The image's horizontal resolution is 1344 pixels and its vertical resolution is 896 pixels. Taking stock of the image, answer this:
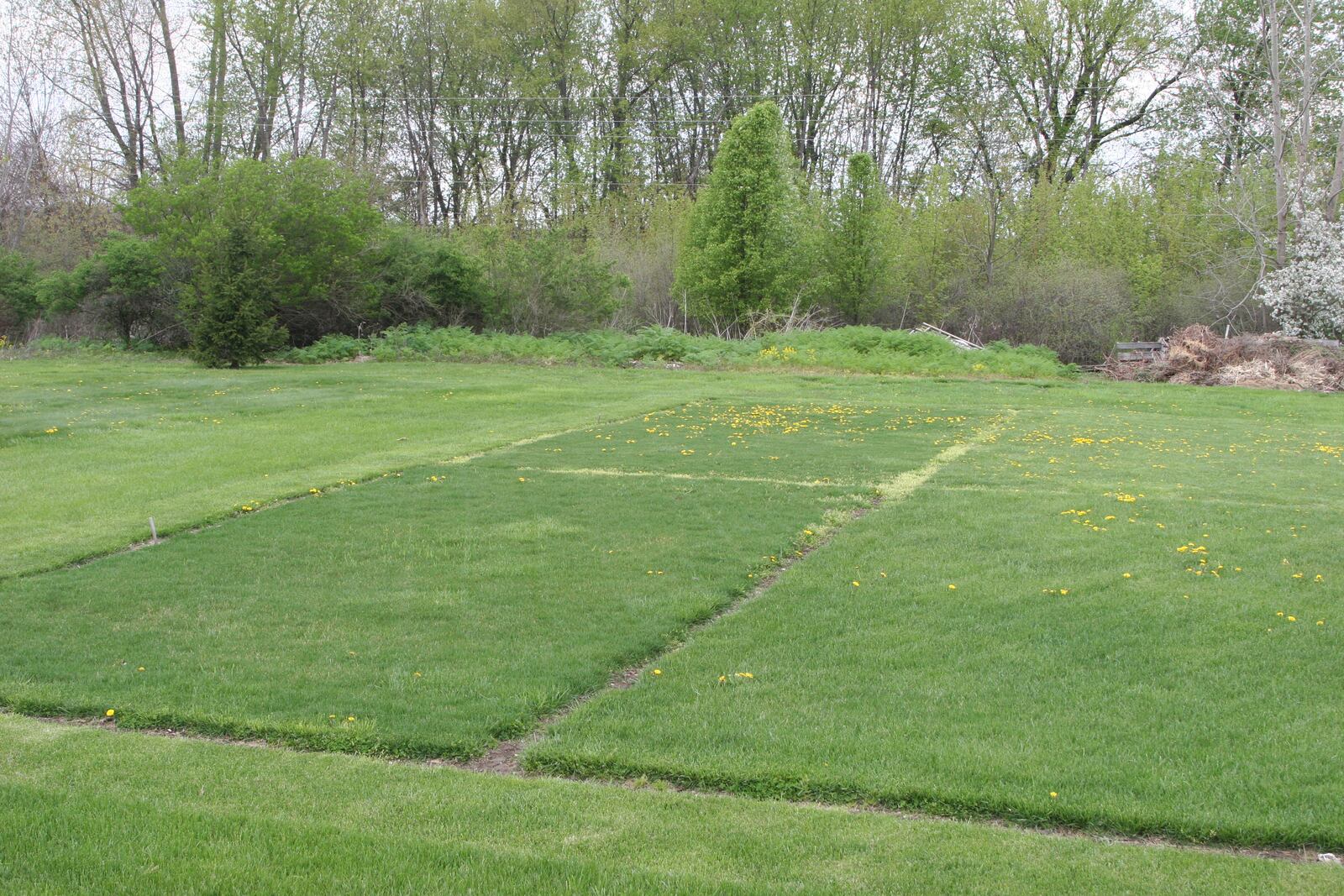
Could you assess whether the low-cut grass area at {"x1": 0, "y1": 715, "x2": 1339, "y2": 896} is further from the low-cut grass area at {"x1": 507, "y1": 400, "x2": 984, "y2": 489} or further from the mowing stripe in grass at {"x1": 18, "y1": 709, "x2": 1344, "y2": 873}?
the low-cut grass area at {"x1": 507, "y1": 400, "x2": 984, "y2": 489}

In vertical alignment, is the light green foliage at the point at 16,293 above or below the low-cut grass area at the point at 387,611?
above

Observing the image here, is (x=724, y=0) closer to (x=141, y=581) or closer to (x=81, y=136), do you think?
(x=81, y=136)

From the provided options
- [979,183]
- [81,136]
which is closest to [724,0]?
[979,183]

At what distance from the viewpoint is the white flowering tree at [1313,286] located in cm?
2620

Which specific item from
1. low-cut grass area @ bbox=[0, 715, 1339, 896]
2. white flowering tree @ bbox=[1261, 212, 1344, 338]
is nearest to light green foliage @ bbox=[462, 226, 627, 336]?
white flowering tree @ bbox=[1261, 212, 1344, 338]

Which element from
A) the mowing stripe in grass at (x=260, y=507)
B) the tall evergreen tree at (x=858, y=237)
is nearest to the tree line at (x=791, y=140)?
the tall evergreen tree at (x=858, y=237)

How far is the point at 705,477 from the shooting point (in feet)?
37.4

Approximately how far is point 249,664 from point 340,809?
1947mm

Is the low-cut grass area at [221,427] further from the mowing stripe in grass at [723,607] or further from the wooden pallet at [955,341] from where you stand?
the wooden pallet at [955,341]

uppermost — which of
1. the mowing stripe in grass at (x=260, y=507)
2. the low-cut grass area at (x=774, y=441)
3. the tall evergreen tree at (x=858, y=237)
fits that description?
the tall evergreen tree at (x=858, y=237)

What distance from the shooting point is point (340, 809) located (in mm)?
4051

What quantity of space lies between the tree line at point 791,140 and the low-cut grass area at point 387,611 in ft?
69.5

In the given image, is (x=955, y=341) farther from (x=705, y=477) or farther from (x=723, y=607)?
(x=723, y=607)

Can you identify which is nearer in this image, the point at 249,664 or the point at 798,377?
the point at 249,664
